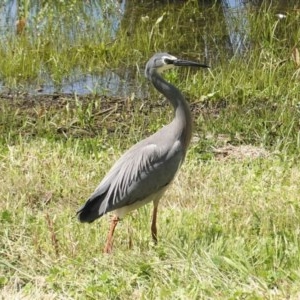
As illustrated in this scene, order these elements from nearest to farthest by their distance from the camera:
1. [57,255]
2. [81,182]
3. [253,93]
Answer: [57,255] < [81,182] < [253,93]

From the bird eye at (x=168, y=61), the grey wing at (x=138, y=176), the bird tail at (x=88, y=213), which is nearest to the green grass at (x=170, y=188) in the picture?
the bird tail at (x=88, y=213)

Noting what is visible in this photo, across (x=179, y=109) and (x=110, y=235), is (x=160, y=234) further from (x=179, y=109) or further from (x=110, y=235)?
(x=179, y=109)

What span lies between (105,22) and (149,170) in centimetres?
613

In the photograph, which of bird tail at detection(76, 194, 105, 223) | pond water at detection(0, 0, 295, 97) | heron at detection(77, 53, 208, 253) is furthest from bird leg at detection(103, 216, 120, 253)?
pond water at detection(0, 0, 295, 97)

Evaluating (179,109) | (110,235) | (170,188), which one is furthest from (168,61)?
(110,235)

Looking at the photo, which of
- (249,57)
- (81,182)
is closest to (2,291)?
(81,182)

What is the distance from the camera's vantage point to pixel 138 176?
5348mm

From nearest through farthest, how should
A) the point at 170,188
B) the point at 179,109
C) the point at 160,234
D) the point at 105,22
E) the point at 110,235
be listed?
the point at 110,235, the point at 160,234, the point at 179,109, the point at 170,188, the point at 105,22

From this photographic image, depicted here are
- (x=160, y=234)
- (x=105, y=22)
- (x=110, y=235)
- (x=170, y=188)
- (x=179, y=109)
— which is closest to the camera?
(x=110, y=235)

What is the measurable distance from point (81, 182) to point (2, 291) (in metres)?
1.92

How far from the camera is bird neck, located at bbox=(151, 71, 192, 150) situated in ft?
17.9

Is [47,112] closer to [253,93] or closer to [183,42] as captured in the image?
[253,93]

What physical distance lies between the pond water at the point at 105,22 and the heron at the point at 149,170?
11.5 feet

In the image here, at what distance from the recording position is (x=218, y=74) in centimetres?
922
